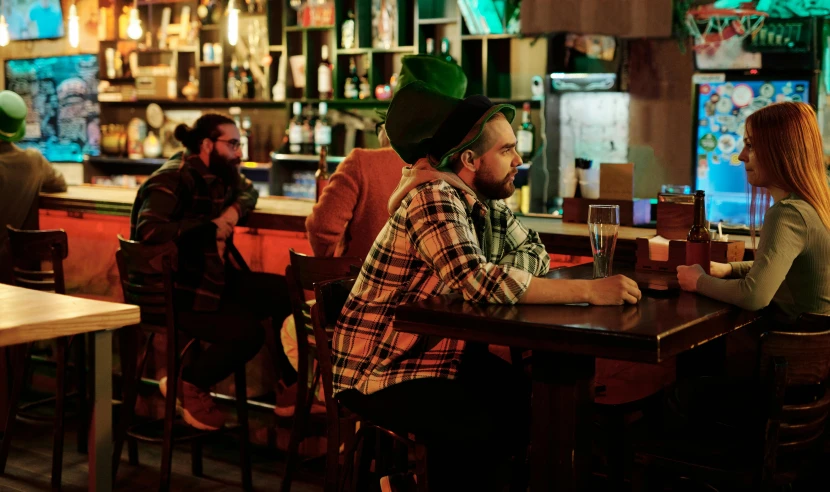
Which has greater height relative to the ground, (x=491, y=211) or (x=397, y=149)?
(x=397, y=149)

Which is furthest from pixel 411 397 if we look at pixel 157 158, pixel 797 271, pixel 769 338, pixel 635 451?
pixel 157 158

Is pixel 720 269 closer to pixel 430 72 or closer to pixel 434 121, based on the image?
pixel 434 121

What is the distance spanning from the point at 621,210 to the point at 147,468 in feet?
7.39

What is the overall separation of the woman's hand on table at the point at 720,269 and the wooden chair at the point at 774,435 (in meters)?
0.31

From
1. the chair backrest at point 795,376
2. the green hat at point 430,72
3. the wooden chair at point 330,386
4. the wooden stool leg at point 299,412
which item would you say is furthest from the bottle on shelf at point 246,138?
the chair backrest at point 795,376

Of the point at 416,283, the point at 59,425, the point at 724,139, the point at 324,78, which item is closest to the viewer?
the point at 416,283

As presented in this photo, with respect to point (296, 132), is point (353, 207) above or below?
below

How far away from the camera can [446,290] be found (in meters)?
2.30

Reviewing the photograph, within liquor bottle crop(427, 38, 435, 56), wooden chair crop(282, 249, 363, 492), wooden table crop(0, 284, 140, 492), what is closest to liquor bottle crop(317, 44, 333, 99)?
liquor bottle crop(427, 38, 435, 56)

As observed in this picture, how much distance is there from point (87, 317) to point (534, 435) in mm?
1155

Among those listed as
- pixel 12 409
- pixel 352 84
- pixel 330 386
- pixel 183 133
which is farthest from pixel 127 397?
pixel 352 84

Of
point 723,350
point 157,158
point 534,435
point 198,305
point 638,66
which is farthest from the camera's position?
point 157,158

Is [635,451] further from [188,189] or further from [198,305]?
[188,189]

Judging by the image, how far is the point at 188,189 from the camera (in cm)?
383
